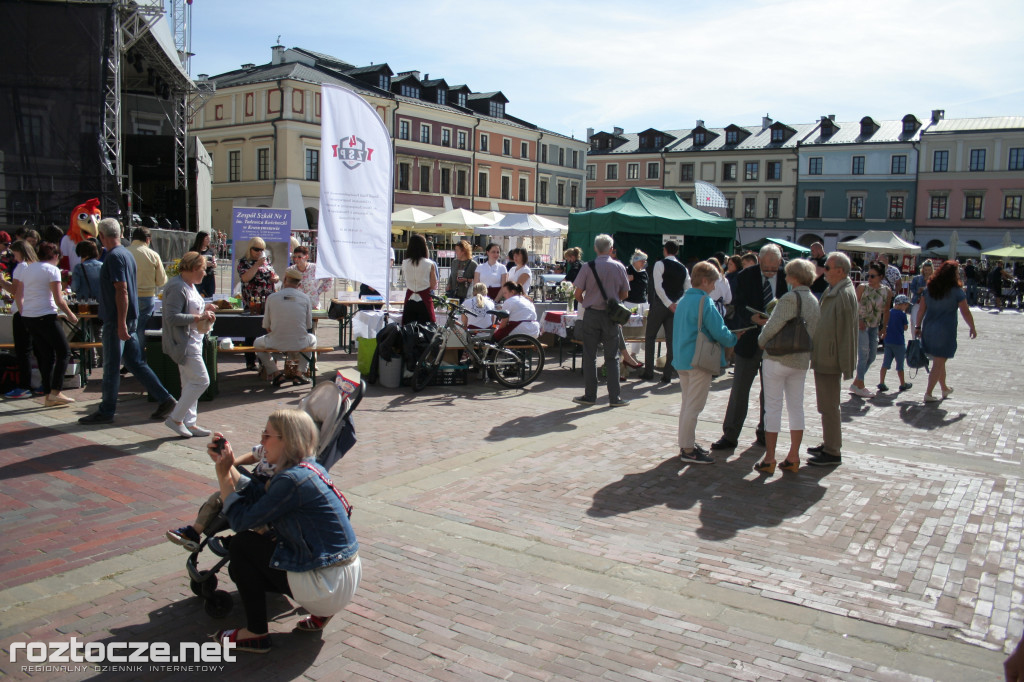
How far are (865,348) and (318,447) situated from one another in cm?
870

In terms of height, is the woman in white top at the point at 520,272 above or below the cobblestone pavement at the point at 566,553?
above

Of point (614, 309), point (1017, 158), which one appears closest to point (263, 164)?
point (614, 309)

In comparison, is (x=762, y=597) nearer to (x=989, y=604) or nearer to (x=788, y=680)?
(x=788, y=680)

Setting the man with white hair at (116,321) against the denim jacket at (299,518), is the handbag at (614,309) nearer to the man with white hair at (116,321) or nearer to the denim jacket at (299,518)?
the man with white hair at (116,321)

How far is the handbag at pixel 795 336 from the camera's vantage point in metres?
6.20

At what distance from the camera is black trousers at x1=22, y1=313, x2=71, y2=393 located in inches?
308

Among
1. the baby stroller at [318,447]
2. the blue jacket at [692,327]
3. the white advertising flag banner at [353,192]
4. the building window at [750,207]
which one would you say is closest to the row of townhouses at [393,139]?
the building window at [750,207]

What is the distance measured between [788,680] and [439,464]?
3.64m

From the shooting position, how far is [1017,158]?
177 feet

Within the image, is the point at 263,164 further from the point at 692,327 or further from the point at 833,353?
the point at 833,353

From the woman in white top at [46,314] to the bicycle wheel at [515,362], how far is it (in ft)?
16.1

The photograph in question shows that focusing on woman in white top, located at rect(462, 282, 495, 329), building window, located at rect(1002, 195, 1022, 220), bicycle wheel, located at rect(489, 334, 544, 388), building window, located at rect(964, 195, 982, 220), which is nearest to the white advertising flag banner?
woman in white top, located at rect(462, 282, 495, 329)

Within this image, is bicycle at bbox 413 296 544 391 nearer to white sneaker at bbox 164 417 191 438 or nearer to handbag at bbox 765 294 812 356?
white sneaker at bbox 164 417 191 438

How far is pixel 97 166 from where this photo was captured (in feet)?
60.4
